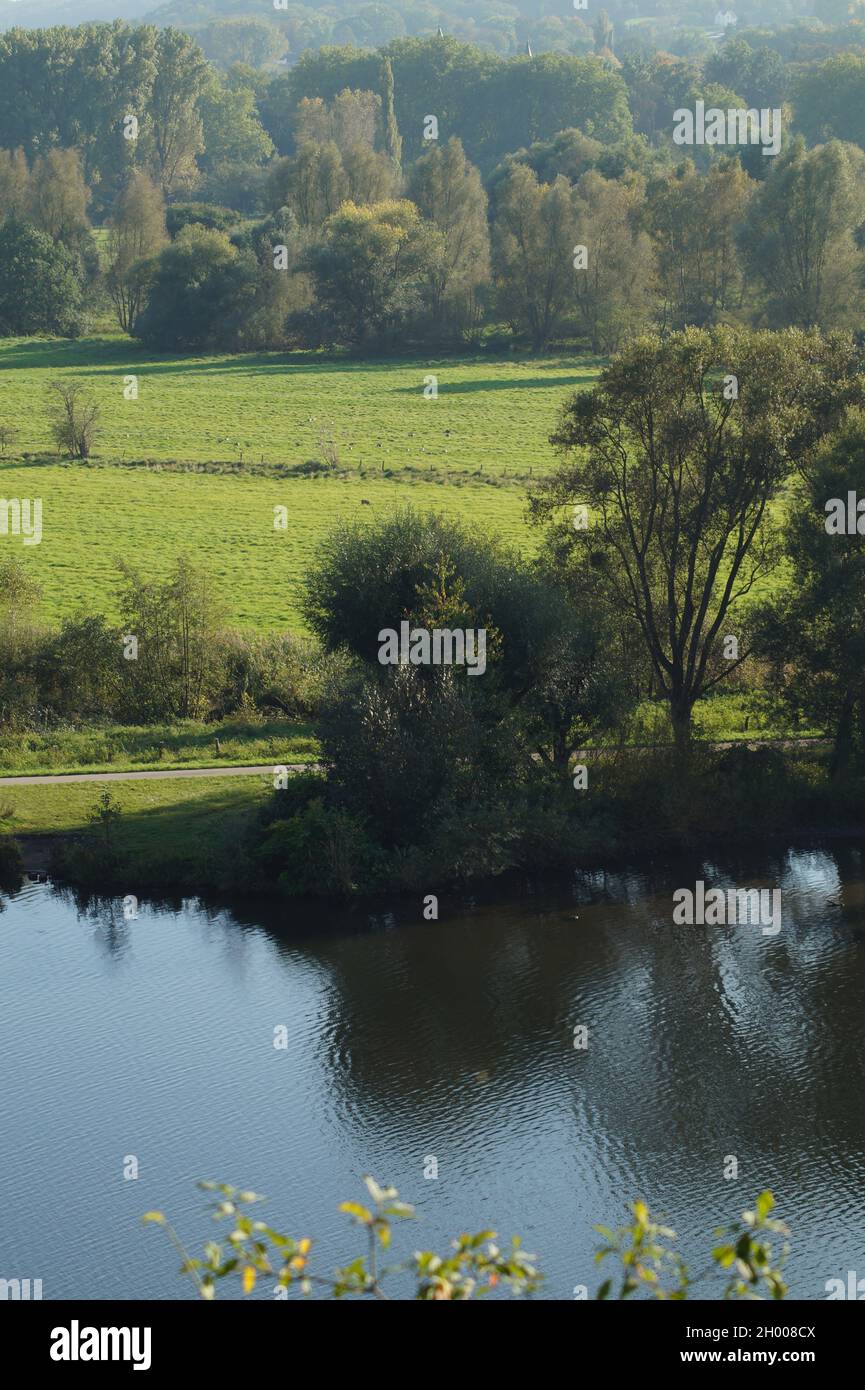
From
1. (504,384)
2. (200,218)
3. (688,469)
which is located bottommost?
(688,469)

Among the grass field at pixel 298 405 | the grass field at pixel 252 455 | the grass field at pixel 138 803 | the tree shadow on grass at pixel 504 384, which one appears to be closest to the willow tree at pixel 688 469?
the grass field at pixel 138 803

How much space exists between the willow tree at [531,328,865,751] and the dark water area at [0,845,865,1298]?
7419 millimetres

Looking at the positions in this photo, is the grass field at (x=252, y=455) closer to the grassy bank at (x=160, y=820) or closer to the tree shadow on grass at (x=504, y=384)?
the tree shadow on grass at (x=504, y=384)

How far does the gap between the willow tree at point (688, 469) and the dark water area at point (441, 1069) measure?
742cm

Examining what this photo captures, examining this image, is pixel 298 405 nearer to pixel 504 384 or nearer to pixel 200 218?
pixel 504 384

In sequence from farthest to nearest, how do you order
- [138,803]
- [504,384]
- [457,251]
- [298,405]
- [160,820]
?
[457,251] < [504,384] < [298,405] < [138,803] < [160,820]

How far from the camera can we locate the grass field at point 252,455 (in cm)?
6116

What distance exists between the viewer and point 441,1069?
89.5ft

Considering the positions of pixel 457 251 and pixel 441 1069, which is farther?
pixel 457 251

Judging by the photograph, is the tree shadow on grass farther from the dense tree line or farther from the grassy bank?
the grassy bank

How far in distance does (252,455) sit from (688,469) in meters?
43.2

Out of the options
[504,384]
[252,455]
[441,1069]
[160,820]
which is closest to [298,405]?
[252,455]

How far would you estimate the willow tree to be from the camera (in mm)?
38844
